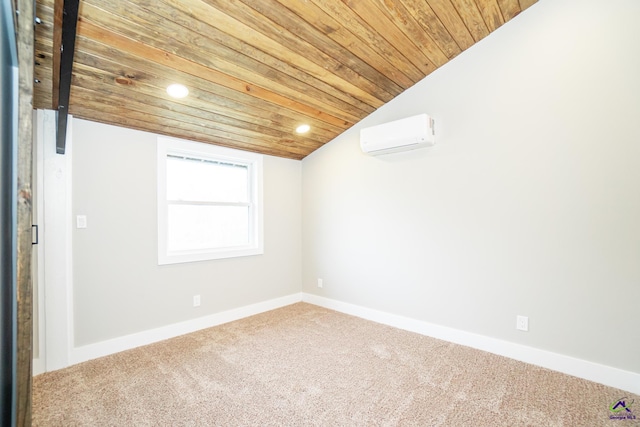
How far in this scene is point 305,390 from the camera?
6.93 ft

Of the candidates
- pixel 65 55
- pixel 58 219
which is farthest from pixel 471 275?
pixel 58 219

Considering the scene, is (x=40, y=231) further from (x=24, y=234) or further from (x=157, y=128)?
(x=24, y=234)

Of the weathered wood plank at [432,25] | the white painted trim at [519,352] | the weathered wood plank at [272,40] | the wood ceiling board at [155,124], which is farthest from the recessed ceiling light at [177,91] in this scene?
the white painted trim at [519,352]

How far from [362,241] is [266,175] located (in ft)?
4.71

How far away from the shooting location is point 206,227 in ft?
11.2

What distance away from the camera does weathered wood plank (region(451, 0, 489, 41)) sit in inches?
87.2

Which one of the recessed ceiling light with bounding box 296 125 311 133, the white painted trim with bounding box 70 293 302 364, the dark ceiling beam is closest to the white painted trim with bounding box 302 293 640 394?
the white painted trim with bounding box 70 293 302 364

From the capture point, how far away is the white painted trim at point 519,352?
213cm

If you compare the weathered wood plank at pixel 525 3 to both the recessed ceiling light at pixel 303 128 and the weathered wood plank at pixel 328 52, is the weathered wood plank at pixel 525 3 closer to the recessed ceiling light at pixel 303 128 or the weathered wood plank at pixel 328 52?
the weathered wood plank at pixel 328 52

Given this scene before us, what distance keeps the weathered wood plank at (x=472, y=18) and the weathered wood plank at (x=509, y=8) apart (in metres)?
0.15

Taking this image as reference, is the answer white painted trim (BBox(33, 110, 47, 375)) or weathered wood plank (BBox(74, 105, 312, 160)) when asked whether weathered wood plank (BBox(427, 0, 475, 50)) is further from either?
white painted trim (BBox(33, 110, 47, 375))

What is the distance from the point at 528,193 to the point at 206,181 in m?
3.09

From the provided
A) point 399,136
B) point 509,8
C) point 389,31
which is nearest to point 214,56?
point 389,31

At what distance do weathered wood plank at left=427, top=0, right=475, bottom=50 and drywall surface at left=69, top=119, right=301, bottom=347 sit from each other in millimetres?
2616
